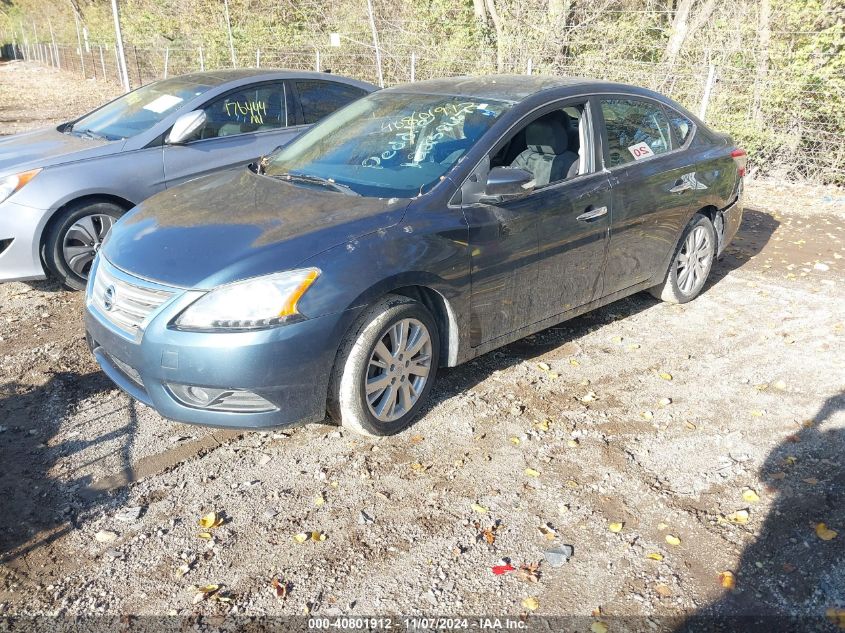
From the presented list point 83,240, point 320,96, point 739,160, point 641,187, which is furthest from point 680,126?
point 83,240

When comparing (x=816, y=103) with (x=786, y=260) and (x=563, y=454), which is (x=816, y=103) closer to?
(x=786, y=260)

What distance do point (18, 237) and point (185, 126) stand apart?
1.54 m

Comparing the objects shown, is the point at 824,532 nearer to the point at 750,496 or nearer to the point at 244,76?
the point at 750,496

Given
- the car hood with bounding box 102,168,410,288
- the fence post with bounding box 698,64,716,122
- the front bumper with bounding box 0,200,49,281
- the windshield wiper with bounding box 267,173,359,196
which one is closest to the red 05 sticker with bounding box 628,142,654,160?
the car hood with bounding box 102,168,410,288

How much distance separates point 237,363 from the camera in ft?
10.5

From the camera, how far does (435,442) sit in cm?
381

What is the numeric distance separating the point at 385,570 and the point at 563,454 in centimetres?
126

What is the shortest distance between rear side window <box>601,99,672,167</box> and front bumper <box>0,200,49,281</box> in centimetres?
409

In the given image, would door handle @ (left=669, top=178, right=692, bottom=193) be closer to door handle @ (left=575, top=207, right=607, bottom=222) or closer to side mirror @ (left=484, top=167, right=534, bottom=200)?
door handle @ (left=575, top=207, right=607, bottom=222)

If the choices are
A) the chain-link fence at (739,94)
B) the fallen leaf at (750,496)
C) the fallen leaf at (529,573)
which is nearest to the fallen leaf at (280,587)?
the fallen leaf at (529,573)

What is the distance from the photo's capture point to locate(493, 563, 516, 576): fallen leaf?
9.54 feet

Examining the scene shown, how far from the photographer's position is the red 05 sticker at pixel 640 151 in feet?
16.0

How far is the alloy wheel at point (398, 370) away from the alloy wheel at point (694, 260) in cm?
270

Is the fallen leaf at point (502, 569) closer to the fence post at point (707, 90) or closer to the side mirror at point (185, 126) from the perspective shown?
the side mirror at point (185, 126)
